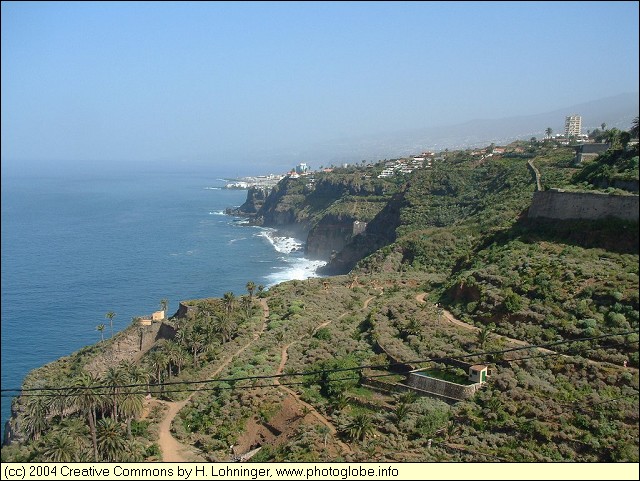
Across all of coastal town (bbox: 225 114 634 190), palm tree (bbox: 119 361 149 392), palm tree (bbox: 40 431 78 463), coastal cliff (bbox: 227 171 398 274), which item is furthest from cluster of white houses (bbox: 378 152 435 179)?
palm tree (bbox: 40 431 78 463)

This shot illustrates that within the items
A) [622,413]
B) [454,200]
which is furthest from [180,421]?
[454,200]

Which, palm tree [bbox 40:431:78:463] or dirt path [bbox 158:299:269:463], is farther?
dirt path [bbox 158:299:269:463]

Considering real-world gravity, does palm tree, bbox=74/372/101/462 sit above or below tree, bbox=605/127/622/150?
below

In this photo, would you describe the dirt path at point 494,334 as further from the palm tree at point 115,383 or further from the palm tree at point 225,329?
the palm tree at point 115,383

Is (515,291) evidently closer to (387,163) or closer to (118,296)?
(118,296)

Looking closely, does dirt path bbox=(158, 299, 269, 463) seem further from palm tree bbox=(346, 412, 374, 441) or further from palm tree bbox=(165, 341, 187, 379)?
palm tree bbox=(346, 412, 374, 441)

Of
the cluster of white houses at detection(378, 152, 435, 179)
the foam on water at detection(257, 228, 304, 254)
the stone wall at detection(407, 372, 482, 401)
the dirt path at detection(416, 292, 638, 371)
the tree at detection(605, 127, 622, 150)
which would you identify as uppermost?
the tree at detection(605, 127, 622, 150)
